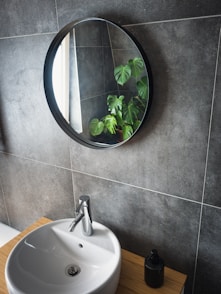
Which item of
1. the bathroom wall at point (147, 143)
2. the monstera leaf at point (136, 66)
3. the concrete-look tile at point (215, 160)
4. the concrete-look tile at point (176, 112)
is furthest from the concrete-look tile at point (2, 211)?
the concrete-look tile at point (215, 160)

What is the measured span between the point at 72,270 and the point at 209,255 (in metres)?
0.59

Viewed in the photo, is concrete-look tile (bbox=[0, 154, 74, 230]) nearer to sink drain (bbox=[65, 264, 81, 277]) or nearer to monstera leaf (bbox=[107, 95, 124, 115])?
sink drain (bbox=[65, 264, 81, 277])

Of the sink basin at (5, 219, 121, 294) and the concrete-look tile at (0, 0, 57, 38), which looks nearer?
the sink basin at (5, 219, 121, 294)

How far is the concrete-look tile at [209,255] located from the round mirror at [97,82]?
0.44 m

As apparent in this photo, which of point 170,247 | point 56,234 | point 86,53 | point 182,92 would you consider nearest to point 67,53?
point 86,53

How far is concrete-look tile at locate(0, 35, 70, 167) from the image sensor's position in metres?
1.09

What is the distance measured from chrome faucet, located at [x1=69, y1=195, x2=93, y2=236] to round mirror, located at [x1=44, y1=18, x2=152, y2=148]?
248mm

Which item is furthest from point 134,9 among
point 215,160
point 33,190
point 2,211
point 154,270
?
point 2,211

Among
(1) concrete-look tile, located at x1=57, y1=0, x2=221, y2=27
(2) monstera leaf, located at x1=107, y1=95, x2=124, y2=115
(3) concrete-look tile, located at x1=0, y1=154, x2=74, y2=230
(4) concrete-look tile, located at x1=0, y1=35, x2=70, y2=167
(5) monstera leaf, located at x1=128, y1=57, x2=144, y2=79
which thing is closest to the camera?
(1) concrete-look tile, located at x1=57, y1=0, x2=221, y2=27

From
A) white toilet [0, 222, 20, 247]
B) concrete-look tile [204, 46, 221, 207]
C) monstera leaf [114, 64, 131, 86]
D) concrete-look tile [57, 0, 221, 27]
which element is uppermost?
concrete-look tile [57, 0, 221, 27]

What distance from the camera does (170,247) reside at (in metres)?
1.02

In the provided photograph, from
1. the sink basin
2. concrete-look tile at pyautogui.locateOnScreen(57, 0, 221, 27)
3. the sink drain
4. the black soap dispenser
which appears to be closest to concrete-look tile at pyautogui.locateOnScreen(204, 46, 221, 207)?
concrete-look tile at pyautogui.locateOnScreen(57, 0, 221, 27)

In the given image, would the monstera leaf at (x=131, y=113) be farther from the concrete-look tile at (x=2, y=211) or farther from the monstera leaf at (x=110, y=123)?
the concrete-look tile at (x=2, y=211)

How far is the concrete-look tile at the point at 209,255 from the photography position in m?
0.87
